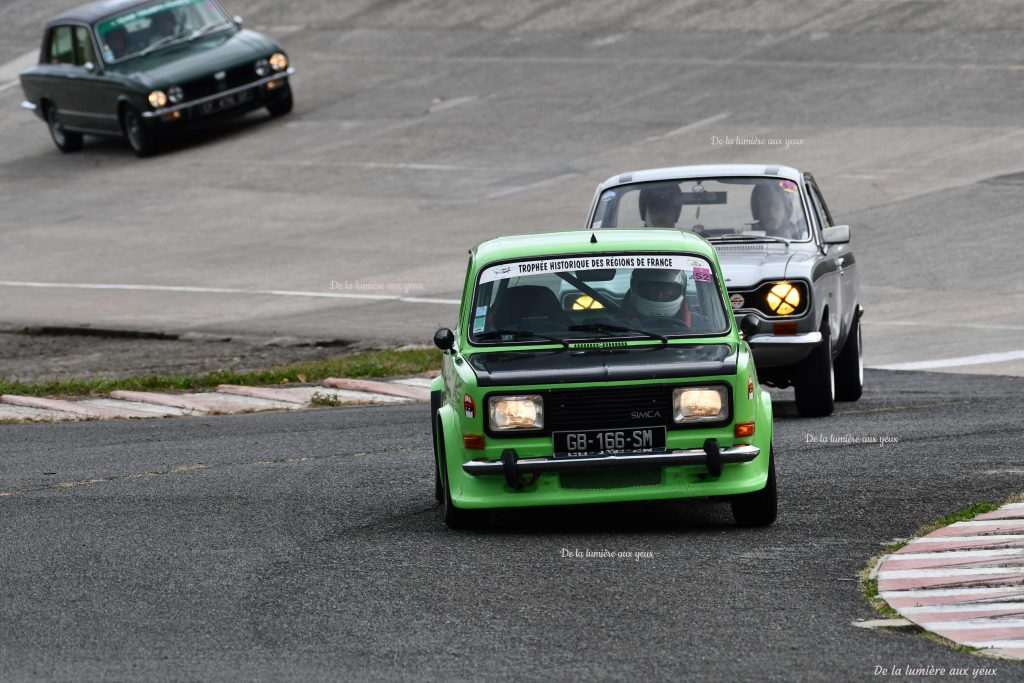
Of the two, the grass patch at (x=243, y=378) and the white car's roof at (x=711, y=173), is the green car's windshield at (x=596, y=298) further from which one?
the grass patch at (x=243, y=378)

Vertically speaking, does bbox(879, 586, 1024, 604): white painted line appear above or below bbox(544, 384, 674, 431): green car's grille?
below

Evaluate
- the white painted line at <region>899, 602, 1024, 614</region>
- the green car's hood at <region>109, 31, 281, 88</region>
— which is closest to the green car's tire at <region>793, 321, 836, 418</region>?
the white painted line at <region>899, 602, 1024, 614</region>

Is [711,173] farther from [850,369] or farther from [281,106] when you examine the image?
[281,106]

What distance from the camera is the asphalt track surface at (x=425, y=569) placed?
6.97 meters

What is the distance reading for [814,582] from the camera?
7910 millimetres

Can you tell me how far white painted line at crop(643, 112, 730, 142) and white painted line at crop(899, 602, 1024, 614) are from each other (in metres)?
19.7

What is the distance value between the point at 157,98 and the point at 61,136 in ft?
12.9

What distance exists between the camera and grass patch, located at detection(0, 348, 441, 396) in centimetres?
1616

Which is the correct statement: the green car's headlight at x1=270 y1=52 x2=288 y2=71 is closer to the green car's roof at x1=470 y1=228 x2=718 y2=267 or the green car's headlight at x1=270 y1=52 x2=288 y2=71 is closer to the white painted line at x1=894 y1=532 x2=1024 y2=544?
the green car's roof at x1=470 y1=228 x2=718 y2=267

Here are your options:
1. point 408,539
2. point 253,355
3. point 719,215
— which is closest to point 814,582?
point 408,539

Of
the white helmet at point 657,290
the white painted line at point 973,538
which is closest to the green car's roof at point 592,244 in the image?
the white helmet at point 657,290

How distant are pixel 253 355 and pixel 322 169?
10.3 meters

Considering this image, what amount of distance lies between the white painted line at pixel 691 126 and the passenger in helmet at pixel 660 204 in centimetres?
1310

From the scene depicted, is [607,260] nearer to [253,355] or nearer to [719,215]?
[719,215]
